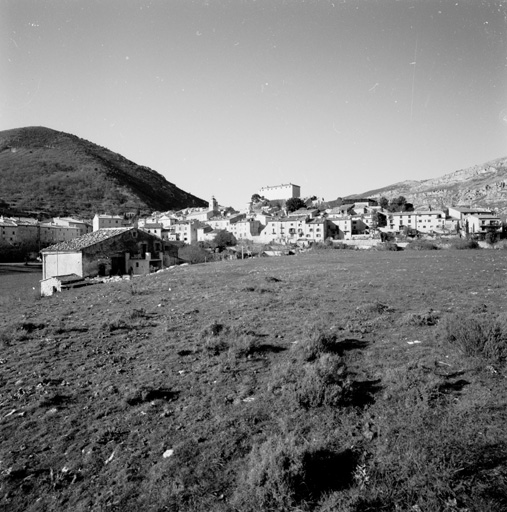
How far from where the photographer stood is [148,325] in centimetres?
1290

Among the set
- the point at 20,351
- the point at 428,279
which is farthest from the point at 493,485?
the point at 428,279

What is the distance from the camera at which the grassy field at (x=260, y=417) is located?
15.3ft

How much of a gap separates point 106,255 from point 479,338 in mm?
31900

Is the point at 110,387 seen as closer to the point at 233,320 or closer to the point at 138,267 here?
the point at 233,320

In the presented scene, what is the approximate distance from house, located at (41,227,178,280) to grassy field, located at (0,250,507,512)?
21.2m

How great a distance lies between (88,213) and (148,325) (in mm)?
173282

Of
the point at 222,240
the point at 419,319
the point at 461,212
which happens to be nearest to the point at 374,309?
the point at 419,319

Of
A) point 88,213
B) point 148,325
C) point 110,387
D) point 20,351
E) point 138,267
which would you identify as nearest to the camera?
point 110,387

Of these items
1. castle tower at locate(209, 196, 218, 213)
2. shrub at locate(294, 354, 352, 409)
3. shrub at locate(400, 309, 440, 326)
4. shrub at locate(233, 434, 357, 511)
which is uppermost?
castle tower at locate(209, 196, 218, 213)

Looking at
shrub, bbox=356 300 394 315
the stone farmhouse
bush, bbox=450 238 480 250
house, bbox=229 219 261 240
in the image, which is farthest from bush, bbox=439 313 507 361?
house, bbox=229 219 261 240

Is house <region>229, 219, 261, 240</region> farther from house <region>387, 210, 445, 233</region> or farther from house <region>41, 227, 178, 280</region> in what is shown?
house <region>41, 227, 178, 280</region>

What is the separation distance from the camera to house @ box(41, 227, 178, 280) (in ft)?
106

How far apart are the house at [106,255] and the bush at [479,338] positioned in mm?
30449

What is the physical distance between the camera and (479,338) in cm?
811
